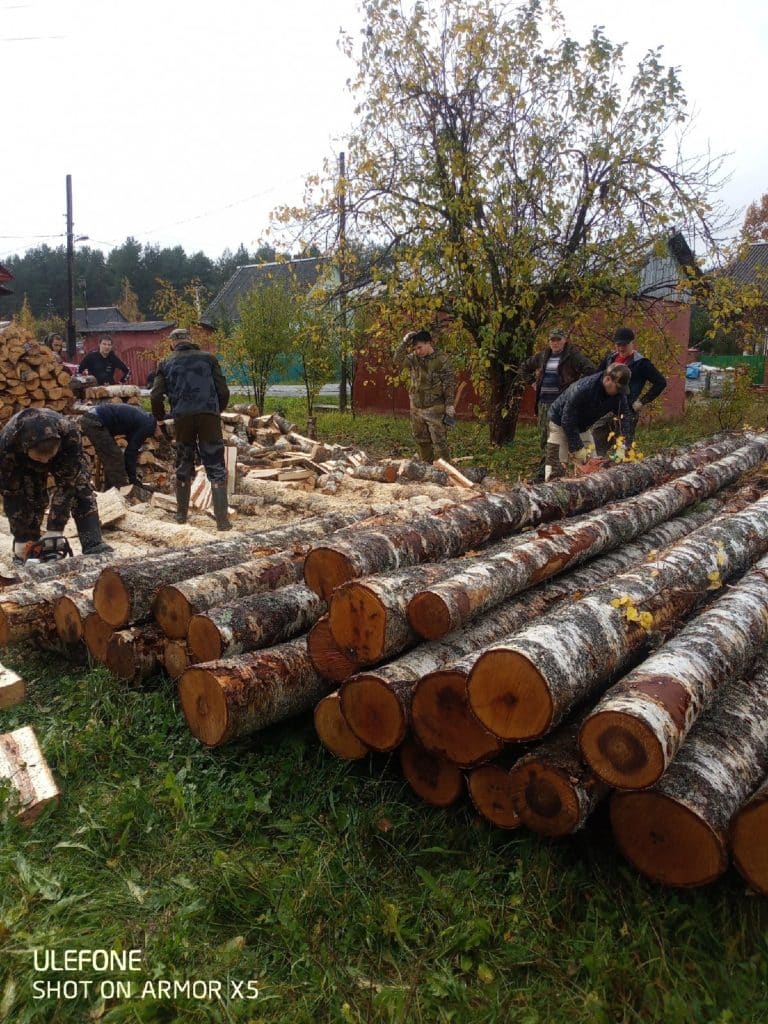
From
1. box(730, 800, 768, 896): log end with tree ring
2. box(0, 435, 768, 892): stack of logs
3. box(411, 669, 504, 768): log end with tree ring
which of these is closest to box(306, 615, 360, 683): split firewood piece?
box(0, 435, 768, 892): stack of logs

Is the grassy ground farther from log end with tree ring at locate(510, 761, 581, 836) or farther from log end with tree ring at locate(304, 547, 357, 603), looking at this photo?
log end with tree ring at locate(304, 547, 357, 603)

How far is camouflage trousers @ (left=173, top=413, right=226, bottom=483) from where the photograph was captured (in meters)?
7.24

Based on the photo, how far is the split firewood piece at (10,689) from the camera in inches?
141

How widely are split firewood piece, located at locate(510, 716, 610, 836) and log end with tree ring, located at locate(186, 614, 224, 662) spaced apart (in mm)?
1599

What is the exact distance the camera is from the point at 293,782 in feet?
10.3

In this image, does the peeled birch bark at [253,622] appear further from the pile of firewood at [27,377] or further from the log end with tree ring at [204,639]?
the pile of firewood at [27,377]

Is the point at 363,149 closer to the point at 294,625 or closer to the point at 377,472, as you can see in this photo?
the point at 377,472

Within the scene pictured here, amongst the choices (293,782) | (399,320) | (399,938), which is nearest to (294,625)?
(293,782)

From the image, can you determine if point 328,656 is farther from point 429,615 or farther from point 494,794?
point 494,794

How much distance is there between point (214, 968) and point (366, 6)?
1302 centimetres

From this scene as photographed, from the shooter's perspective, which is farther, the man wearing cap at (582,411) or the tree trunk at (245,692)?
the man wearing cap at (582,411)

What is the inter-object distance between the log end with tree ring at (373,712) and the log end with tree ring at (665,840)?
2.78ft

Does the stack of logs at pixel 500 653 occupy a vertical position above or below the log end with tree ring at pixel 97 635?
above

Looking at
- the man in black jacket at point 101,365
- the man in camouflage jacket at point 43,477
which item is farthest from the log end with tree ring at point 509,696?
the man in black jacket at point 101,365
